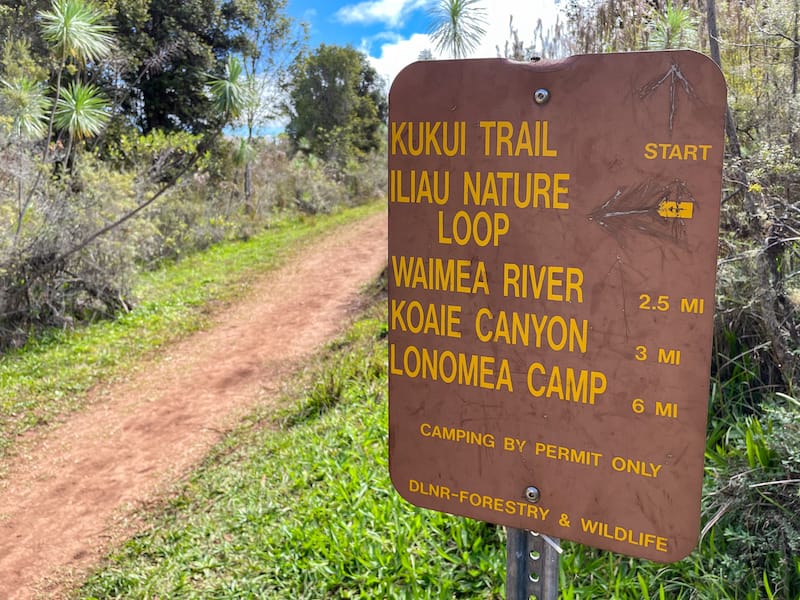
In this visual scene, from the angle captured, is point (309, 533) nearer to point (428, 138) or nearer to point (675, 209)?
point (428, 138)

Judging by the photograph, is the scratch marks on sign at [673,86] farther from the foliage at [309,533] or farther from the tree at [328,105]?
the tree at [328,105]

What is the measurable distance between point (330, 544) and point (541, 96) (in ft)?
9.63

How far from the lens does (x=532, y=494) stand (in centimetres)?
155

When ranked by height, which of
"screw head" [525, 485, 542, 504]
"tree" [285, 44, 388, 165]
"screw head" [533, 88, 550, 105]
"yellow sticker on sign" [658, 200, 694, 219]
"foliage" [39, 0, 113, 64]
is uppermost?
"tree" [285, 44, 388, 165]

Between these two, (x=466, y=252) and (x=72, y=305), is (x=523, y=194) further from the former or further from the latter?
(x=72, y=305)

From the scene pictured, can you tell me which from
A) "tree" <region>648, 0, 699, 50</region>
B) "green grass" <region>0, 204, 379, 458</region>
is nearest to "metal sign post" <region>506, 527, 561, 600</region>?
"tree" <region>648, 0, 699, 50</region>

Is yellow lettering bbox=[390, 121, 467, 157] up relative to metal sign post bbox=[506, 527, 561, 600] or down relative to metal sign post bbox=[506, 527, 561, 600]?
up

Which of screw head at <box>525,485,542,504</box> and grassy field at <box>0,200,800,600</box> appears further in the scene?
grassy field at <box>0,200,800,600</box>

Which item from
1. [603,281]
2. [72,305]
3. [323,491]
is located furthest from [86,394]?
[603,281]

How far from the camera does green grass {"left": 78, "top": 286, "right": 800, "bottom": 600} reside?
9.55 ft

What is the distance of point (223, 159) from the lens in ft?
55.5

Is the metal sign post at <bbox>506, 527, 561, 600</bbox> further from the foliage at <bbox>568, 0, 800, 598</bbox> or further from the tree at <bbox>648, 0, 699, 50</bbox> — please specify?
the tree at <bbox>648, 0, 699, 50</bbox>

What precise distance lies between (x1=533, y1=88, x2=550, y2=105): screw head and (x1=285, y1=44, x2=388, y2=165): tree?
67.2ft

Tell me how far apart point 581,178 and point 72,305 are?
915 centimetres
